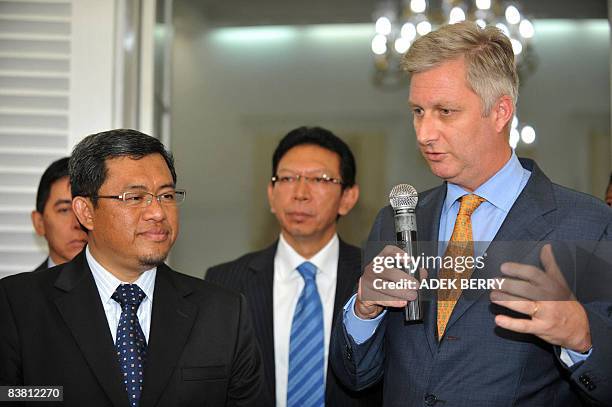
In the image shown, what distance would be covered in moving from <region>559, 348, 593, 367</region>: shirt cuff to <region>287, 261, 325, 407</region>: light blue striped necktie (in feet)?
4.29

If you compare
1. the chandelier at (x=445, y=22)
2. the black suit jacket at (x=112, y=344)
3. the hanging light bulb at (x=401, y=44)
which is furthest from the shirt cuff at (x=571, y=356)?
the hanging light bulb at (x=401, y=44)

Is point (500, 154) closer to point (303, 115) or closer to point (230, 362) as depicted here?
point (230, 362)

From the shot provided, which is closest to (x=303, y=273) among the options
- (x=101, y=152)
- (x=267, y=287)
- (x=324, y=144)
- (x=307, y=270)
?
(x=307, y=270)

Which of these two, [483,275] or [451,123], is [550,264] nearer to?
[483,275]

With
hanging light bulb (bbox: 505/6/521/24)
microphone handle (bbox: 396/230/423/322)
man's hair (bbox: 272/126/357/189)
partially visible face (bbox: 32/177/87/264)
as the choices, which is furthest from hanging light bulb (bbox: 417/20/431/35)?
microphone handle (bbox: 396/230/423/322)

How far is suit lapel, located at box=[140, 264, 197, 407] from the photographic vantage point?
242 cm

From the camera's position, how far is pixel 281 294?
3.49 metres

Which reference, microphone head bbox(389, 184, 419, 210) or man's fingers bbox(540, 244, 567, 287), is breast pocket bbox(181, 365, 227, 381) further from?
man's fingers bbox(540, 244, 567, 287)

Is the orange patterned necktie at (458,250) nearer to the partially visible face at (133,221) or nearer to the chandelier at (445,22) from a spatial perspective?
the partially visible face at (133,221)

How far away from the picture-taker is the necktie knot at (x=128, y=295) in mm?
2572

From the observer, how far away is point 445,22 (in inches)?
235

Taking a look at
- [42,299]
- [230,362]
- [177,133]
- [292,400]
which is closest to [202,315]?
[230,362]

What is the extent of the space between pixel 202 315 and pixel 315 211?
105 cm

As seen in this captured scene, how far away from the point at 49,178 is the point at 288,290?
113cm
